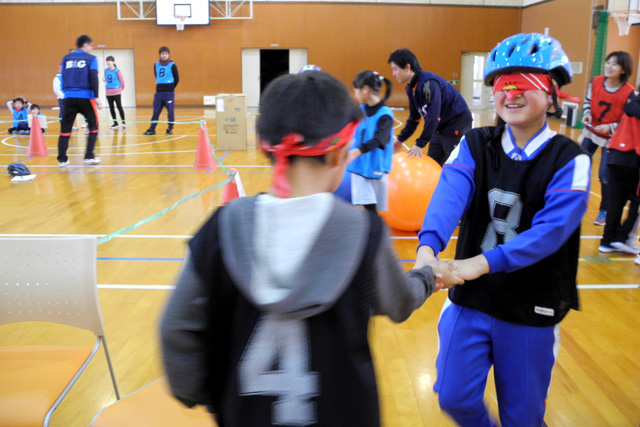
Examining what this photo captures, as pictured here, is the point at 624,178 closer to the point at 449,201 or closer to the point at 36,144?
the point at 449,201

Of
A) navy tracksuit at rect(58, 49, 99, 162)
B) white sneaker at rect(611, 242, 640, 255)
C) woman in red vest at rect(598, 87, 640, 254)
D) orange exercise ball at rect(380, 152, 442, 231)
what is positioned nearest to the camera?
woman in red vest at rect(598, 87, 640, 254)

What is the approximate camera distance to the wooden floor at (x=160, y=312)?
113 inches

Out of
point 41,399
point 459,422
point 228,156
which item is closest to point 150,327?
point 41,399

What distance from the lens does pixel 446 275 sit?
5.44ft

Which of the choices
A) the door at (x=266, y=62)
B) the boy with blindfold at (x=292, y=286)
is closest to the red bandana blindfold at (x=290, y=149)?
the boy with blindfold at (x=292, y=286)

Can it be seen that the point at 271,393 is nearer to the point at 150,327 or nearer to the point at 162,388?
the point at 162,388

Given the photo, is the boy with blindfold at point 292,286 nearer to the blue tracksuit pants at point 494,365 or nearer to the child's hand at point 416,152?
the blue tracksuit pants at point 494,365

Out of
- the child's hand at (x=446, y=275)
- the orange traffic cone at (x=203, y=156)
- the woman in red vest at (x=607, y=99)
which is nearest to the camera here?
the child's hand at (x=446, y=275)

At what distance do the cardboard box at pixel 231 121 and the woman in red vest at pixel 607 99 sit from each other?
22.1 ft

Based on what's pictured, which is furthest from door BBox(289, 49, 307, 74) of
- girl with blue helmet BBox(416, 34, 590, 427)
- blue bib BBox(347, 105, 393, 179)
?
girl with blue helmet BBox(416, 34, 590, 427)

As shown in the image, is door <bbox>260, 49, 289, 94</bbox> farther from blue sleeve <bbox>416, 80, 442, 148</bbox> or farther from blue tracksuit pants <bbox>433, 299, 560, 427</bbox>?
blue tracksuit pants <bbox>433, 299, 560, 427</bbox>

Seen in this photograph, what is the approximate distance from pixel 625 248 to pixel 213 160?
6.41 metres

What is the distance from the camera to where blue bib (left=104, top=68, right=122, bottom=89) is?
13828 millimetres

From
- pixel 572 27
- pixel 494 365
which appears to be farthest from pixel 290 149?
pixel 572 27
